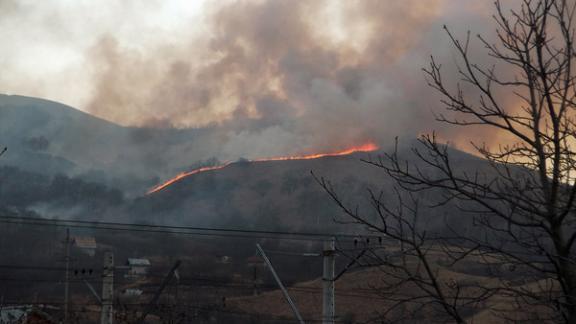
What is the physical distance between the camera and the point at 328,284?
1856cm

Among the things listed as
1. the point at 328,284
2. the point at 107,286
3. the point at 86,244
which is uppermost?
the point at 328,284

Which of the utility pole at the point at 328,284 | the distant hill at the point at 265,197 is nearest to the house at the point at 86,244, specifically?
the distant hill at the point at 265,197

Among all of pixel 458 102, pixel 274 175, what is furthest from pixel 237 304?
pixel 274 175

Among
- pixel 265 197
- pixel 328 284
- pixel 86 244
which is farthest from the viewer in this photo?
pixel 265 197

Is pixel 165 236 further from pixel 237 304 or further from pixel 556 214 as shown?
pixel 556 214

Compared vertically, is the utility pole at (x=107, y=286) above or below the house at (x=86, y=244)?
above

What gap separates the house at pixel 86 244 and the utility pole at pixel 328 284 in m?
78.5

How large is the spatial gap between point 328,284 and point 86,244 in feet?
285

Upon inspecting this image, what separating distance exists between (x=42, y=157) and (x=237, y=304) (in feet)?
385

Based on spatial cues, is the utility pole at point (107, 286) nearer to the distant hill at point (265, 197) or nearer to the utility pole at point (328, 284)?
the utility pole at point (328, 284)

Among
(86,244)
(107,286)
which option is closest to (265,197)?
(86,244)

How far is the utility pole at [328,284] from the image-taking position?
18531 millimetres

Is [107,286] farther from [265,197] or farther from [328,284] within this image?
[265,197]

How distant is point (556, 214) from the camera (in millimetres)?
6254
